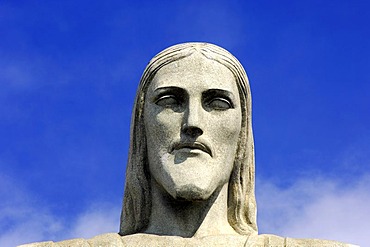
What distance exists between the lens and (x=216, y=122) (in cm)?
1800

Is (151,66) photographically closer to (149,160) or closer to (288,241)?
(149,160)

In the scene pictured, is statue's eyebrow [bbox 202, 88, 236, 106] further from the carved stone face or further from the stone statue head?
the stone statue head

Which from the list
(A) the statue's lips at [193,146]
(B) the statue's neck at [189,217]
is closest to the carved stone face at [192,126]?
(A) the statue's lips at [193,146]

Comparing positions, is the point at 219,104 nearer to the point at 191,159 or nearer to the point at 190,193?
the point at 191,159

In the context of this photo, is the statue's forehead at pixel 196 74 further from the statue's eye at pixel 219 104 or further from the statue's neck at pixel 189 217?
the statue's neck at pixel 189 217

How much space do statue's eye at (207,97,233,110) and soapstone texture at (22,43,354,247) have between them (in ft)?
0.04

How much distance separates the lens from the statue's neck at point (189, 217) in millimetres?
17859

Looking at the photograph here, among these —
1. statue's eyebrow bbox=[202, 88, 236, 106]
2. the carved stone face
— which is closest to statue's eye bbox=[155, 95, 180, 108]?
the carved stone face

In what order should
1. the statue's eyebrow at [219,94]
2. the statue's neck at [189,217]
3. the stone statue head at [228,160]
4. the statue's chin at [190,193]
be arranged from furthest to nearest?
the stone statue head at [228,160] → the statue's eyebrow at [219,94] → the statue's neck at [189,217] → the statue's chin at [190,193]

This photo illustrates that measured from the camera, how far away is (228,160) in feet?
59.8

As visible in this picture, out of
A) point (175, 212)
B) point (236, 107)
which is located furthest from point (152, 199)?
point (236, 107)

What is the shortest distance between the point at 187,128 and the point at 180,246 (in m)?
1.59

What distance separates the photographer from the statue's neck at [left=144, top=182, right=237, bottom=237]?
17.9 meters

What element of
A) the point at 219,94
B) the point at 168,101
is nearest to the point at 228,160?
the point at 219,94
